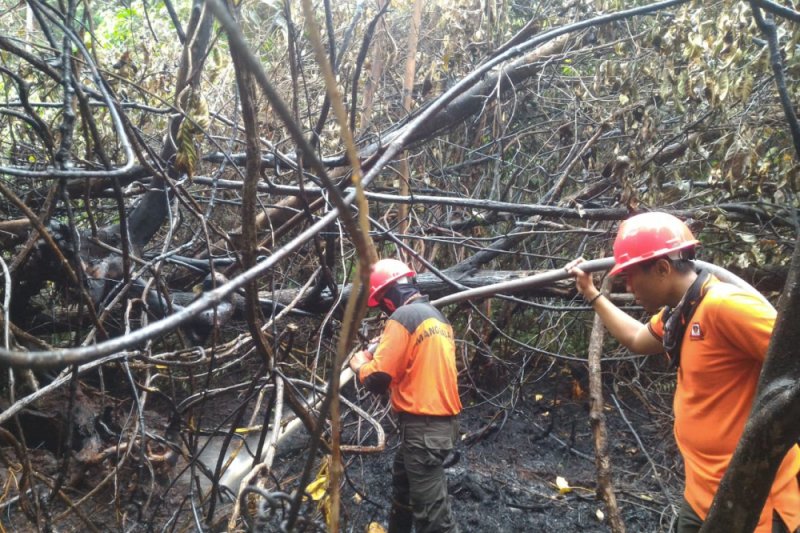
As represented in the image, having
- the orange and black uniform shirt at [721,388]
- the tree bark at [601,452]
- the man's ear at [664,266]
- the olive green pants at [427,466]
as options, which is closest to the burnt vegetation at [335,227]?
the tree bark at [601,452]

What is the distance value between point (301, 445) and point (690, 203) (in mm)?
3829

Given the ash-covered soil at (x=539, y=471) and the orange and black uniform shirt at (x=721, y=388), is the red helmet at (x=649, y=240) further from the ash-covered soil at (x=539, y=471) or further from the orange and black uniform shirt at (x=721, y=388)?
the ash-covered soil at (x=539, y=471)

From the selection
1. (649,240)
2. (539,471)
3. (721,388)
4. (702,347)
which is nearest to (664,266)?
(649,240)

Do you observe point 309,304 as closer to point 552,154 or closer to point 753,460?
point 552,154

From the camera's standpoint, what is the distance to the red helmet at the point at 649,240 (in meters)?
2.14

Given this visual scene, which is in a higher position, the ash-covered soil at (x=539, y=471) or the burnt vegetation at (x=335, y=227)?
the burnt vegetation at (x=335, y=227)

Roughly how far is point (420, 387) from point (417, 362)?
0.16 meters

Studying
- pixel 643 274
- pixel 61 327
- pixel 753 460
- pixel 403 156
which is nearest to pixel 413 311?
pixel 643 274

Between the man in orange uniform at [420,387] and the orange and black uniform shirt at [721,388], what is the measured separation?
4.98ft

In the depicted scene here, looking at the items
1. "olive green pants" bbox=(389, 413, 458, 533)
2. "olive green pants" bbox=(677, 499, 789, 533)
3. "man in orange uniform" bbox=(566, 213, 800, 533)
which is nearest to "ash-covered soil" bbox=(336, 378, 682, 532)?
"olive green pants" bbox=(389, 413, 458, 533)

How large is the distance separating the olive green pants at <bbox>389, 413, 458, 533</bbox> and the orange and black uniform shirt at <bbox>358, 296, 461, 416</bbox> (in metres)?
0.09

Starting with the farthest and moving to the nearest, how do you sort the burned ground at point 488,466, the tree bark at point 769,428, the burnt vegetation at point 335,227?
the burned ground at point 488,466 → the burnt vegetation at point 335,227 → the tree bark at point 769,428

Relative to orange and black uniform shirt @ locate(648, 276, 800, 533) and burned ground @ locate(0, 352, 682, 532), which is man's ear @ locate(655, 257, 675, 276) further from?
burned ground @ locate(0, 352, 682, 532)

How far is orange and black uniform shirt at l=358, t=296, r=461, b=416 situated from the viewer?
10.8 feet
